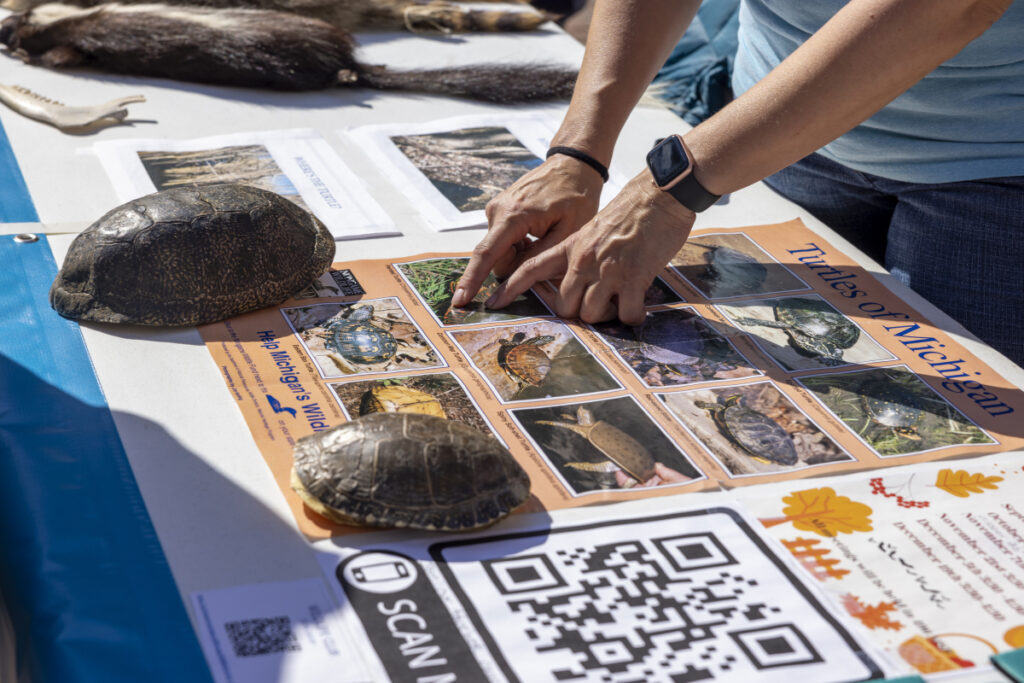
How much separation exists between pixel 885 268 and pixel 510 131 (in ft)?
2.58

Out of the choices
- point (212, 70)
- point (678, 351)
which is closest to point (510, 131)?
point (212, 70)

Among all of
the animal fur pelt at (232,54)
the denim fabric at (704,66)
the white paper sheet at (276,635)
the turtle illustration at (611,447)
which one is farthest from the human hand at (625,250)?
the denim fabric at (704,66)

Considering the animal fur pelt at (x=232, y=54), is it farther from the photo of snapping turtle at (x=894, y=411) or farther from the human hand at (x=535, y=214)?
the photo of snapping turtle at (x=894, y=411)

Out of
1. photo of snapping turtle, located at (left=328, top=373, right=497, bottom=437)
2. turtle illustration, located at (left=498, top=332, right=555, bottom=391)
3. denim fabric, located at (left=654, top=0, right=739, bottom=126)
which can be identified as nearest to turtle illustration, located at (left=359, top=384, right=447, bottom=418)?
photo of snapping turtle, located at (left=328, top=373, right=497, bottom=437)

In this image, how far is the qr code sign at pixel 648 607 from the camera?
2.63ft

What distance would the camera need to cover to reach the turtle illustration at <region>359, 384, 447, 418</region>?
3.64 ft

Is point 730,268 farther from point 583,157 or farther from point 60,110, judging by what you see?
point 60,110

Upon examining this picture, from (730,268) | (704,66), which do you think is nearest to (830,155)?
(730,268)

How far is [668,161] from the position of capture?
4.26 ft

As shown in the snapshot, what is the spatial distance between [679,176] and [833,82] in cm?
23

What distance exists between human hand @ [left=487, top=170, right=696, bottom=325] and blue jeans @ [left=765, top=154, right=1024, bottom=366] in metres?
0.49

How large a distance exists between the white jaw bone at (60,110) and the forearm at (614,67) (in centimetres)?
89

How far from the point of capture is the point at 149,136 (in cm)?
179

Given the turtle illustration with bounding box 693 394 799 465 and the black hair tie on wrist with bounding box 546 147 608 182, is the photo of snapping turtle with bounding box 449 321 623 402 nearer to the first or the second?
the turtle illustration with bounding box 693 394 799 465
